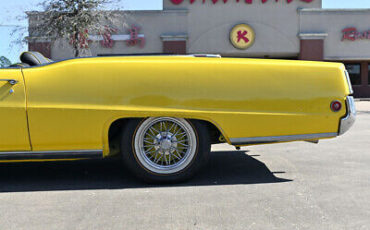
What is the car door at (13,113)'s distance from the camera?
4152 mm

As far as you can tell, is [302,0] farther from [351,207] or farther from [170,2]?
[351,207]

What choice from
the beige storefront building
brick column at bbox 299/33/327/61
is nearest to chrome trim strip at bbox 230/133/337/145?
the beige storefront building

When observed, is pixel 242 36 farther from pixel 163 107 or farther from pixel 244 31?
pixel 163 107

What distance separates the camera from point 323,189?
13.7 feet

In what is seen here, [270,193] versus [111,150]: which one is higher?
[111,150]

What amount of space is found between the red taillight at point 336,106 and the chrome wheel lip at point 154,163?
1.41m

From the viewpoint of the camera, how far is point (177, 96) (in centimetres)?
427

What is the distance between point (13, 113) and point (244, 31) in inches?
1029

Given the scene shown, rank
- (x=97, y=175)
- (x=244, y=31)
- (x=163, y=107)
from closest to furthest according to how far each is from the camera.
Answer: (x=163, y=107) → (x=97, y=175) → (x=244, y=31)

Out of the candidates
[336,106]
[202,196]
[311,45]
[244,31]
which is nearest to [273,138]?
[336,106]

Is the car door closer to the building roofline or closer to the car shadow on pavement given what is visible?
the car shadow on pavement

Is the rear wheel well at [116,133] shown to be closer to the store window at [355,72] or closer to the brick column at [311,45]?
the brick column at [311,45]

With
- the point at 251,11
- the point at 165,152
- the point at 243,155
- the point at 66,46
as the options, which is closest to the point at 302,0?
the point at 251,11

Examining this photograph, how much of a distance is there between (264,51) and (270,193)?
2608 cm
